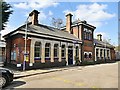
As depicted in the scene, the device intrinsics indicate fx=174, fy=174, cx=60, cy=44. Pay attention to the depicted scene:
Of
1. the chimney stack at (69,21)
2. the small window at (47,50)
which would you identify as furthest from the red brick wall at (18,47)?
the chimney stack at (69,21)

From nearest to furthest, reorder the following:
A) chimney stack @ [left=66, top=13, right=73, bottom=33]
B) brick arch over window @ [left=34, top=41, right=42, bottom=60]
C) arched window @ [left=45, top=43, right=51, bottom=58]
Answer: brick arch over window @ [left=34, top=41, right=42, bottom=60] → arched window @ [left=45, top=43, right=51, bottom=58] → chimney stack @ [left=66, top=13, right=73, bottom=33]

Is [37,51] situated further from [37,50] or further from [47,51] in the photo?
[47,51]

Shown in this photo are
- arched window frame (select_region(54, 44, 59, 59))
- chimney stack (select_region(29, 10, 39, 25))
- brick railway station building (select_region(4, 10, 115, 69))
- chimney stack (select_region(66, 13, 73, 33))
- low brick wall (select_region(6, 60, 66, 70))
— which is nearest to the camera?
low brick wall (select_region(6, 60, 66, 70))

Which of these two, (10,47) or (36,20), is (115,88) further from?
(36,20)

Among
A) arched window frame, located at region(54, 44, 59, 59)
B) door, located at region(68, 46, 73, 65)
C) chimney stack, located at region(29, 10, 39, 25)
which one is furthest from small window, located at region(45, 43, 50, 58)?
door, located at region(68, 46, 73, 65)

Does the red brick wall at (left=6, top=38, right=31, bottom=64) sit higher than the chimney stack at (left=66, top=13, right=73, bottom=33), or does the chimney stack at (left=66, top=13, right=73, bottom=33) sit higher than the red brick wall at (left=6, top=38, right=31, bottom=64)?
the chimney stack at (left=66, top=13, right=73, bottom=33)

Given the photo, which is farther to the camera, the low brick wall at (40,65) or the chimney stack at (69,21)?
the chimney stack at (69,21)

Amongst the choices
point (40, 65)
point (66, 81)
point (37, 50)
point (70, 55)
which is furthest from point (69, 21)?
point (66, 81)

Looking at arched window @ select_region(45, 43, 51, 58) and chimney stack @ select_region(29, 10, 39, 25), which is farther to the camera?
chimney stack @ select_region(29, 10, 39, 25)

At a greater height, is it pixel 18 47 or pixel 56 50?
pixel 18 47

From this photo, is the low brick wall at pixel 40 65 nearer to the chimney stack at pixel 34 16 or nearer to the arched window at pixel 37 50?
the arched window at pixel 37 50

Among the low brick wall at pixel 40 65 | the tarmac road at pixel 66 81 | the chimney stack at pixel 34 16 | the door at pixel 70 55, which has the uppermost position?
the chimney stack at pixel 34 16

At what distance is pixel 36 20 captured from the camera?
78.1 feet

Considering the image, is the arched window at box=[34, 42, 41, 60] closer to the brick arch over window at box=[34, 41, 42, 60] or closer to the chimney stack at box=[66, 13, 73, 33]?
the brick arch over window at box=[34, 41, 42, 60]
